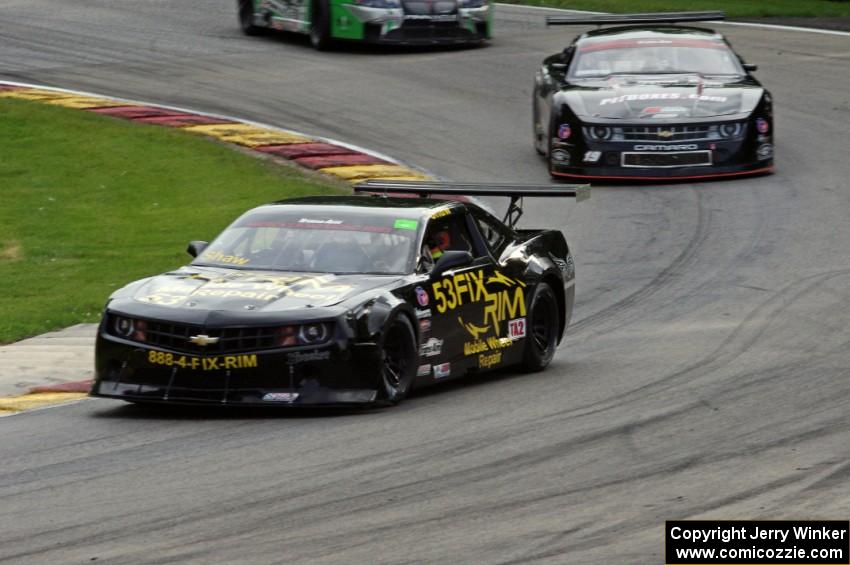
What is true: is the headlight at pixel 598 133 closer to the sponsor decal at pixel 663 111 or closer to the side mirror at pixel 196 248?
the sponsor decal at pixel 663 111

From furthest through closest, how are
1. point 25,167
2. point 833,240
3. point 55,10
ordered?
point 55,10 < point 25,167 < point 833,240

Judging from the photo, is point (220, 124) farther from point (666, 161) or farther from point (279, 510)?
point (279, 510)

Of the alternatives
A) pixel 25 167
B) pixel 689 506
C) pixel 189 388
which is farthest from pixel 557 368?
pixel 25 167

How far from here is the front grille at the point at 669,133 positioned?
18.4 metres

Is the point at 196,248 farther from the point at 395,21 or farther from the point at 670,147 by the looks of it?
the point at 395,21

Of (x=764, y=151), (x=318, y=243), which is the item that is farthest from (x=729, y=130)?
(x=318, y=243)

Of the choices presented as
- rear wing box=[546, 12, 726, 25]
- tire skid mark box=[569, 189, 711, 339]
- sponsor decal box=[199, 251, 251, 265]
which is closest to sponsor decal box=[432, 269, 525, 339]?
sponsor decal box=[199, 251, 251, 265]

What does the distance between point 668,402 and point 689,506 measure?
2741 millimetres

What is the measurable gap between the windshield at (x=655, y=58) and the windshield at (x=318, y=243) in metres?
9.32

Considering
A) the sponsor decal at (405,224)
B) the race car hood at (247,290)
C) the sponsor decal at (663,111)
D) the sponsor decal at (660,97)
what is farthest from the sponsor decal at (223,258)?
the sponsor decal at (660,97)

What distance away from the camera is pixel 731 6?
32531mm

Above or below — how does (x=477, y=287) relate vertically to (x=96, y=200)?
above

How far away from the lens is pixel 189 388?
9.58m

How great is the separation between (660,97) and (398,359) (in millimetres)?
9382
